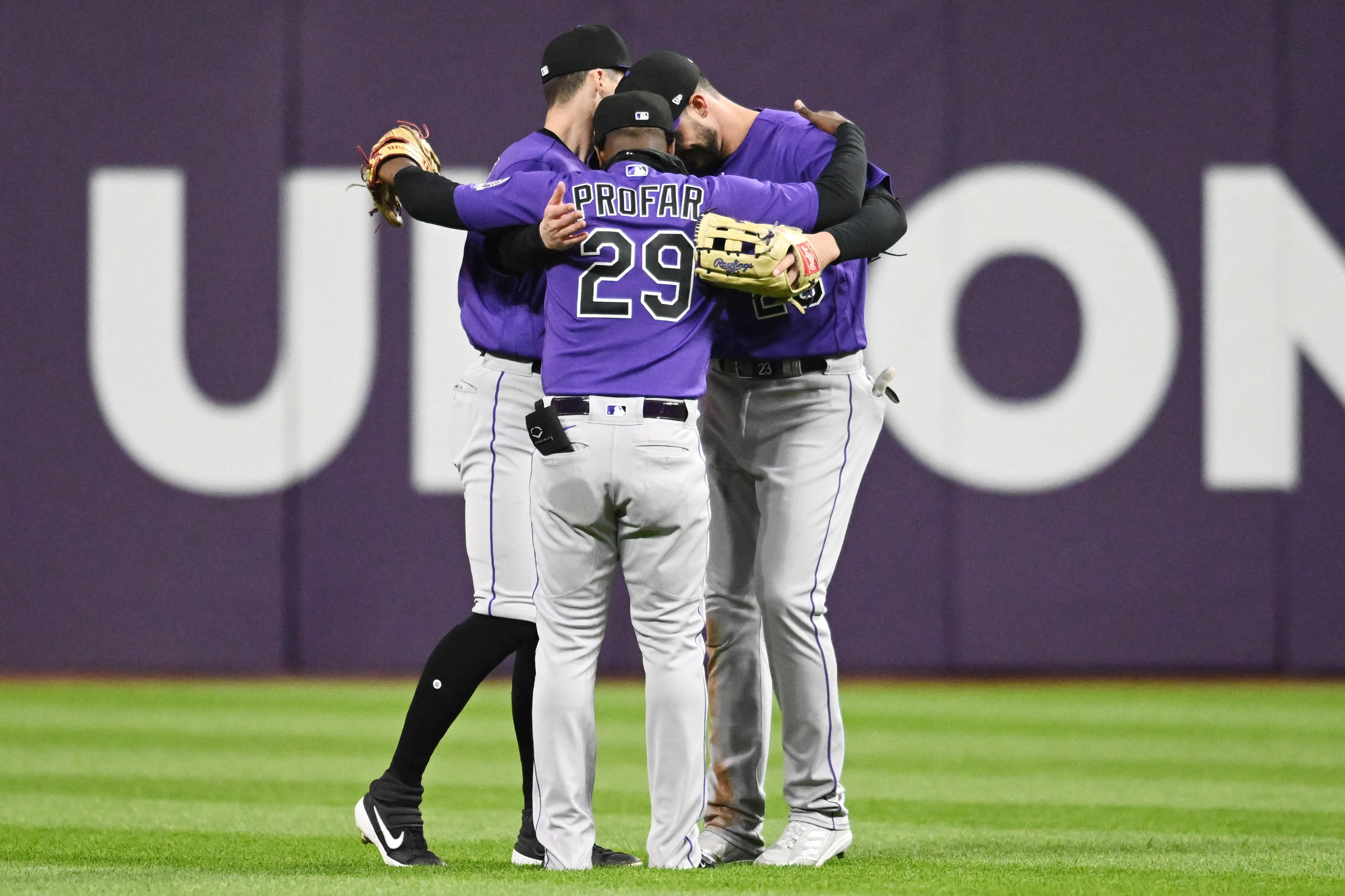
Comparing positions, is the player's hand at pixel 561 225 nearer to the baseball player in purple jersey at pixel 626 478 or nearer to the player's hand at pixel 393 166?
the baseball player in purple jersey at pixel 626 478

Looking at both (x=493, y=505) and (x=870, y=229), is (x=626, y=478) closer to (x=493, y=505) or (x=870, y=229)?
(x=493, y=505)

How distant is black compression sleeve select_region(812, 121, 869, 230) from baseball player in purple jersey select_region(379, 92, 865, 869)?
320 mm

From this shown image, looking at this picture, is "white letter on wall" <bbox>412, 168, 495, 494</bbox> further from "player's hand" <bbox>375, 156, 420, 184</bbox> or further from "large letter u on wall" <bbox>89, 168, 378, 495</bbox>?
"player's hand" <bbox>375, 156, 420, 184</bbox>

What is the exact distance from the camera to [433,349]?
837cm

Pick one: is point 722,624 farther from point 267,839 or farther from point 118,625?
point 118,625

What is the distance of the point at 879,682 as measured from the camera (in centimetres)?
842

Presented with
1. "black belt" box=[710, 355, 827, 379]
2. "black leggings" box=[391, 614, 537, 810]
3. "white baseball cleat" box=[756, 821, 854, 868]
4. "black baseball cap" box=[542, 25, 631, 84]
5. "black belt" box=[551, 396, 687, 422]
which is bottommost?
"white baseball cleat" box=[756, 821, 854, 868]

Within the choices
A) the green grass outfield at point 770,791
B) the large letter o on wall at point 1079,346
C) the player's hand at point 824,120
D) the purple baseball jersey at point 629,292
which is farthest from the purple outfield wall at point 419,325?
the purple baseball jersey at point 629,292

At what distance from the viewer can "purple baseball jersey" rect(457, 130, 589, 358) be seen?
362cm

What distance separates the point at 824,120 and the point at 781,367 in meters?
0.65

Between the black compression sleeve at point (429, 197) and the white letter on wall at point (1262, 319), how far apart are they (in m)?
5.77

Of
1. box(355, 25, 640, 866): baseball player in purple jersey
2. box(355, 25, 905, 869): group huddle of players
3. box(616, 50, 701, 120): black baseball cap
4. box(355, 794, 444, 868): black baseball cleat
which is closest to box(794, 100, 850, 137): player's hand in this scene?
box(355, 25, 905, 869): group huddle of players

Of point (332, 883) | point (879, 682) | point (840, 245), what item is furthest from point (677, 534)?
point (879, 682)

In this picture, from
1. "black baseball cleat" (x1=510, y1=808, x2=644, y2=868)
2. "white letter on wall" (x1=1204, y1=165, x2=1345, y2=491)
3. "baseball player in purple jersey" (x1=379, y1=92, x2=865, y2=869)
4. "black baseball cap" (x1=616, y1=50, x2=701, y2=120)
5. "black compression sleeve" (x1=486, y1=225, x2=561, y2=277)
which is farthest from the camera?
"white letter on wall" (x1=1204, y1=165, x2=1345, y2=491)
